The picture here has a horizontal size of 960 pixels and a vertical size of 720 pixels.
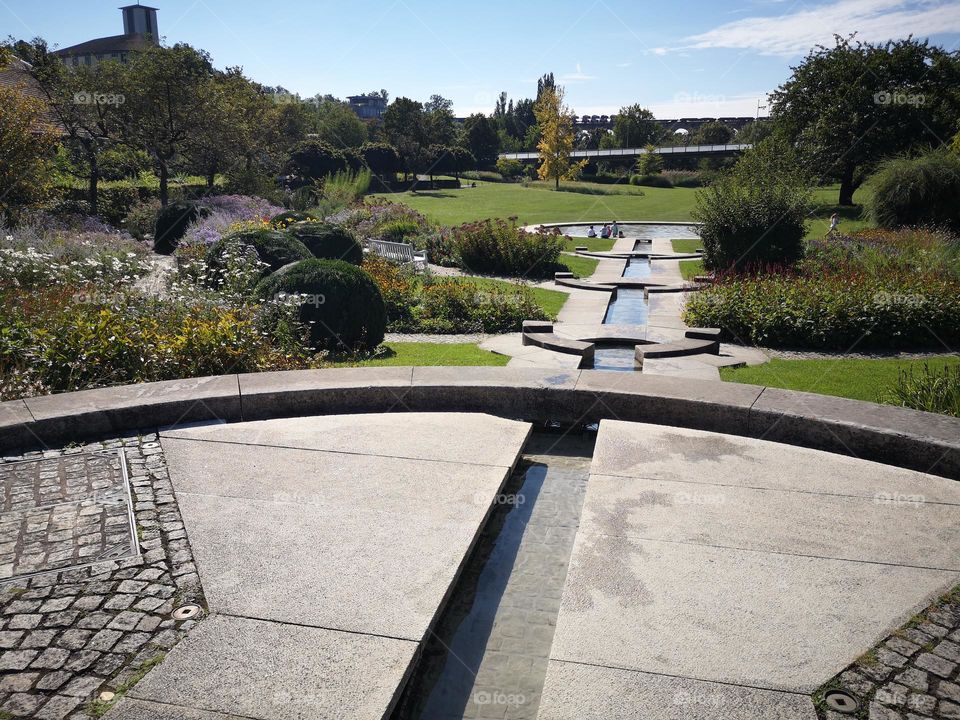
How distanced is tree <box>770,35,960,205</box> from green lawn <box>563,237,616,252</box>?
13.5 m

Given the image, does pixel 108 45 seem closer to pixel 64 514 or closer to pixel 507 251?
pixel 507 251

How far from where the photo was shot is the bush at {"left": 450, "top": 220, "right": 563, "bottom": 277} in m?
17.7

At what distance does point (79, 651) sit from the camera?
309 cm

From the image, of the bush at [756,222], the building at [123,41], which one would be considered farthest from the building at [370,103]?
the bush at [756,222]

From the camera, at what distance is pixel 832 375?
8.50 metres

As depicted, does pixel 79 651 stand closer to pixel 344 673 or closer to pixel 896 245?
pixel 344 673

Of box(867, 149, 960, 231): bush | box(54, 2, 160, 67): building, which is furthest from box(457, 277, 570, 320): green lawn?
box(54, 2, 160, 67): building

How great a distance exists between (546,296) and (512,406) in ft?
28.1

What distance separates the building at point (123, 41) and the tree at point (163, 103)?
213 ft

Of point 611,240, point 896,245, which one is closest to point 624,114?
point 611,240

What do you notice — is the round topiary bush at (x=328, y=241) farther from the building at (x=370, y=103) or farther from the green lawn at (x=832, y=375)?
the building at (x=370, y=103)

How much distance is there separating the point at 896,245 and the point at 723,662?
15.7 meters

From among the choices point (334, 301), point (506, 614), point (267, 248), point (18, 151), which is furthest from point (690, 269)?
point (18, 151)

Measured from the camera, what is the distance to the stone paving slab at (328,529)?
11.2ft
